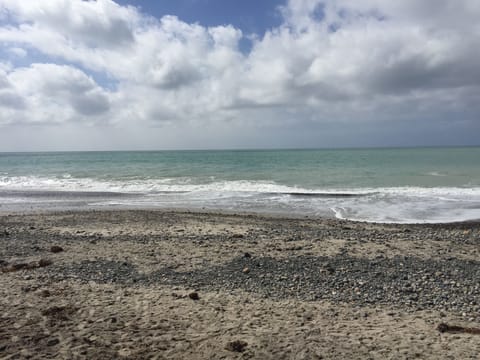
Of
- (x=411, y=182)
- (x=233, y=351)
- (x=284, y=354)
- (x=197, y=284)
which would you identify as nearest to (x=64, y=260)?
(x=197, y=284)

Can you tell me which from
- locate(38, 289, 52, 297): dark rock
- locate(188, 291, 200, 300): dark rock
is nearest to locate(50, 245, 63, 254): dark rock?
locate(38, 289, 52, 297): dark rock

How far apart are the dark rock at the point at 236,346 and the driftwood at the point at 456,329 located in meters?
2.78

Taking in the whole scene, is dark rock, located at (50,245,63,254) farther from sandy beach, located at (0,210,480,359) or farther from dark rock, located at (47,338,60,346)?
dark rock, located at (47,338,60,346)

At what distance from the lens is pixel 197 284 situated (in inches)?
249

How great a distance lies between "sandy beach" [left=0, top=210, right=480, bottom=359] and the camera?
420 cm

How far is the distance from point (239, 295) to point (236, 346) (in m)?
1.65

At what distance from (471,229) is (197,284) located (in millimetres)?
10825

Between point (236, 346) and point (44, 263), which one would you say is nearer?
point (236, 346)

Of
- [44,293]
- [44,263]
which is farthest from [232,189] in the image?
[44,293]

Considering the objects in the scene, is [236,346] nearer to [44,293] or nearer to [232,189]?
[44,293]

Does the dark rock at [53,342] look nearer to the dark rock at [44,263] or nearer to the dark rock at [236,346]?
the dark rock at [236,346]

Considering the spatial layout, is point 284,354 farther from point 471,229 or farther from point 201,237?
point 471,229

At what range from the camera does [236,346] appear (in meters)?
4.17

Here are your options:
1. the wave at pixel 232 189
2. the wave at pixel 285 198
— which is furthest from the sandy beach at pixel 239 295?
the wave at pixel 232 189
